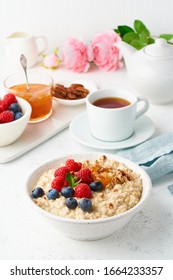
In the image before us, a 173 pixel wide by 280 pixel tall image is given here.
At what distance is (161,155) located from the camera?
5.65 feet

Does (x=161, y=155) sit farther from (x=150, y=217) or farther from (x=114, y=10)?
(x=114, y=10)

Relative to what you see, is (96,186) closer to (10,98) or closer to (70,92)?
(10,98)

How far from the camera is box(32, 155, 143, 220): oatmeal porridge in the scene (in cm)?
137

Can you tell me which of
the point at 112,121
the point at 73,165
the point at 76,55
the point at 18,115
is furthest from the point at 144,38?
the point at 73,165

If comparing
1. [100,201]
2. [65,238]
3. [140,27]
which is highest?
[140,27]

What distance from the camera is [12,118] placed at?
6.18 ft

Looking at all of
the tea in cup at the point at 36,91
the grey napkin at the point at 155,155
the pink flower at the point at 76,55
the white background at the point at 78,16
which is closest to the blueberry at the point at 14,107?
the tea in cup at the point at 36,91

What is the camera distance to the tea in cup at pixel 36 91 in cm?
206

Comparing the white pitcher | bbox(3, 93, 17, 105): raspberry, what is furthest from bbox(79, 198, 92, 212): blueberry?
the white pitcher

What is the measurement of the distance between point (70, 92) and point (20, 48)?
0.50 m

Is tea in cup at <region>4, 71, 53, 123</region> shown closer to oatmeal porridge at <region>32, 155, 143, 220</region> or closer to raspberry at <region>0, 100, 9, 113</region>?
raspberry at <region>0, 100, 9, 113</region>

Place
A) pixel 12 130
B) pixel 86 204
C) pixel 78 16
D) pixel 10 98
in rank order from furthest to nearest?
pixel 78 16
pixel 10 98
pixel 12 130
pixel 86 204

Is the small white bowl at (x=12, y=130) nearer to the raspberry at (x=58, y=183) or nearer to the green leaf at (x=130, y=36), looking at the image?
the raspberry at (x=58, y=183)

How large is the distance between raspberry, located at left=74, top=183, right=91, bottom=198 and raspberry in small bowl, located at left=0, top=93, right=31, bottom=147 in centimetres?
53
